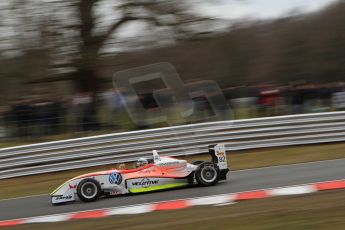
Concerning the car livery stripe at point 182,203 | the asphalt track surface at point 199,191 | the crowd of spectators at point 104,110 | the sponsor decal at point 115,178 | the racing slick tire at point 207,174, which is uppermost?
the crowd of spectators at point 104,110

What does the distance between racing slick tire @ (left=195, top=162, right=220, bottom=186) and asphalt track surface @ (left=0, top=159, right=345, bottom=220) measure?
0.37 feet

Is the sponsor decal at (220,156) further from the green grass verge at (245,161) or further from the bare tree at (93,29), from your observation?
the bare tree at (93,29)

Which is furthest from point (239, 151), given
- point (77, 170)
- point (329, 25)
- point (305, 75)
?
point (329, 25)

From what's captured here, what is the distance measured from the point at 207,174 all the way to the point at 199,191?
411 mm

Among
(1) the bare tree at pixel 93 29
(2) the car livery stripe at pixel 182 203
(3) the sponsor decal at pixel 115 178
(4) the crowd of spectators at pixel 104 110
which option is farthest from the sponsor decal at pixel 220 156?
(1) the bare tree at pixel 93 29

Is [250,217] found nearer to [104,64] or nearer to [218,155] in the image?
[218,155]

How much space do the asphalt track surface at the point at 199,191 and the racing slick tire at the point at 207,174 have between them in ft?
0.37

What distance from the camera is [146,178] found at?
8.70m

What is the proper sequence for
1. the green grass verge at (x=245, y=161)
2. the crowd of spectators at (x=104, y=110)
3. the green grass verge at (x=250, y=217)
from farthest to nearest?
the crowd of spectators at (x=104, y=110) → the green grass verge at (x=245, y=161) → the green grass verge at (x=250, y=217)

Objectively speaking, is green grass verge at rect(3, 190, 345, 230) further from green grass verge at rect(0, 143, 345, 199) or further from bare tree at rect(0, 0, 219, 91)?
bare tree at rect(0, 0, 219, 91)

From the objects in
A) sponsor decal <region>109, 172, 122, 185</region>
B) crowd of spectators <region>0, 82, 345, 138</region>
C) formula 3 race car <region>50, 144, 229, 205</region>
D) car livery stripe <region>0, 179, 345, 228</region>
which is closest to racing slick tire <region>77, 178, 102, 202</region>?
formula 3 race car <region>50, 144, 229, 205</region>

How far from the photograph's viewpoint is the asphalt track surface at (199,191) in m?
8.21

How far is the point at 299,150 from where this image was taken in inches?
501

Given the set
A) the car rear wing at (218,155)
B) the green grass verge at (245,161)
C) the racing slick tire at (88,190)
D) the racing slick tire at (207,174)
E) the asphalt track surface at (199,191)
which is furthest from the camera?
the green grass verge at (245,161)
